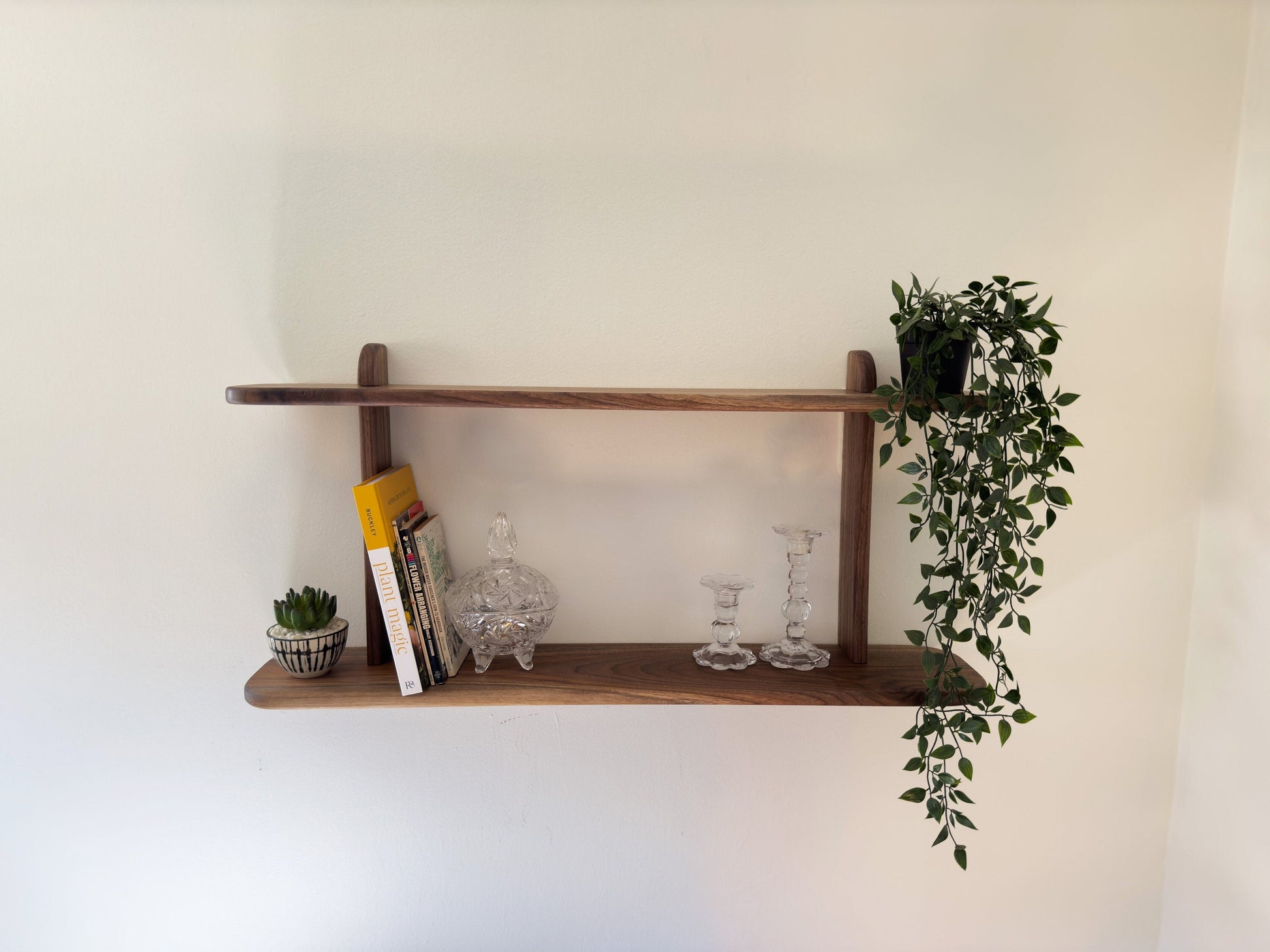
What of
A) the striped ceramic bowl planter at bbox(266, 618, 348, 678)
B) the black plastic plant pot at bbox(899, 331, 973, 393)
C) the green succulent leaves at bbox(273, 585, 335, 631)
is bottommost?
the striped ceramic bowl planter at bbox(266, 618, 348, 678)

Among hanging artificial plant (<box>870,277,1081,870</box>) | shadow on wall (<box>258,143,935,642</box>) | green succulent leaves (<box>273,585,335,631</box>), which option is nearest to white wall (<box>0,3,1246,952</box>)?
shadow on wall (<box>258,143,935,642</box>)

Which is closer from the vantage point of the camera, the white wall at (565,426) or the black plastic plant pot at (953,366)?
the black plastic plant pot at (953,366)

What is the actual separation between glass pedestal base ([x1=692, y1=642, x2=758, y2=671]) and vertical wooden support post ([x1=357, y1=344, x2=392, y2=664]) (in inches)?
20.2

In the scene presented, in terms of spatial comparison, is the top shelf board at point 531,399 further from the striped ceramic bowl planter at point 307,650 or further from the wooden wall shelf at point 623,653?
the striped ceramic bowl planter at point 307,650

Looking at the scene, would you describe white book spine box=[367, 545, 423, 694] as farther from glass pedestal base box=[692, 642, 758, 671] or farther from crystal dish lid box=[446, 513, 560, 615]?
glass pedestal base box=[692, 642, 758, 671]

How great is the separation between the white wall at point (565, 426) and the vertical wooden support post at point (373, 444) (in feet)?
0.14

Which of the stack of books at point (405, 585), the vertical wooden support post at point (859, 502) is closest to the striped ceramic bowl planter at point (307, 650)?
the stack of books at point (405, 585)

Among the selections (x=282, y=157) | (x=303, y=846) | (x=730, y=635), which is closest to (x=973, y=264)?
(x=730, y=635)

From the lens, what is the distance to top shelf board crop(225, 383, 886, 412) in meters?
1.03

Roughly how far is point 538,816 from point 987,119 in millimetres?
1389

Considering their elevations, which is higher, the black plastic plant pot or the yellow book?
the black plastic plant pot

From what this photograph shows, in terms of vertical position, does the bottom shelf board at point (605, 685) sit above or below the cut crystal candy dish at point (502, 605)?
below

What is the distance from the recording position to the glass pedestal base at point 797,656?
121 cm

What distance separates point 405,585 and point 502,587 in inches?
5.6
